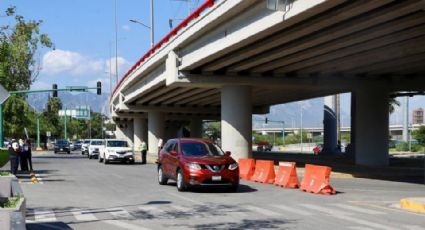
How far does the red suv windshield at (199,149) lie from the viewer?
19.9 m

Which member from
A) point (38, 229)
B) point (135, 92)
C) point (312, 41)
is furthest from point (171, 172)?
point (135, 92)

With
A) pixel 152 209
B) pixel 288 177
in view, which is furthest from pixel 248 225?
pixel 288 177

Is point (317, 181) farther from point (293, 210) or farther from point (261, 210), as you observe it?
point (261, 210)

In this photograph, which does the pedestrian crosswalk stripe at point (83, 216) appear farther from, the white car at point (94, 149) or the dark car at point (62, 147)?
the dark car at point (62, 147)

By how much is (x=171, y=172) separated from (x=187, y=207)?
549 cm

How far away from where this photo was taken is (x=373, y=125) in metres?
34.6

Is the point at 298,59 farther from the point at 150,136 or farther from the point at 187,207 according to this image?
the point at 150,136

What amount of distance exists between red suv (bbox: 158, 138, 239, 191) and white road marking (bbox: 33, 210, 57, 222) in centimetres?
558

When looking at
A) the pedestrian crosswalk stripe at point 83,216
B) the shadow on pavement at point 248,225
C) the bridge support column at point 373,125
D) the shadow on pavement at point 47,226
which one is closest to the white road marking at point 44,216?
the pedestrian crosswalk stripe at point 83,216

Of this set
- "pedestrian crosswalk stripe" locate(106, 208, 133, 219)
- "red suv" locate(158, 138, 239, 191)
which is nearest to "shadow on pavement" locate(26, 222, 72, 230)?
"pedestrian crosswalk stripe" locate(106, 208, 133, 219)

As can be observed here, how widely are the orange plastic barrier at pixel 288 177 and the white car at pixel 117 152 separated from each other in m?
19.1

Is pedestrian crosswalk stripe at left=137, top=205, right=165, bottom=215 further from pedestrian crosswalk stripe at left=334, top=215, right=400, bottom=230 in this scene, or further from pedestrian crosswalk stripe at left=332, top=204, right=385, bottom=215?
pedestrian crosswalk stripe at left=332, top=204, right=385, bottom=215

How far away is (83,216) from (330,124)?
161 feet

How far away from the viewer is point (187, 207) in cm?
1507
